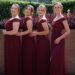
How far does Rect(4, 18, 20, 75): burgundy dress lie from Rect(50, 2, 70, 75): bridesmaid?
0.90 metres

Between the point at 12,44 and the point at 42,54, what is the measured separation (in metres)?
0.79

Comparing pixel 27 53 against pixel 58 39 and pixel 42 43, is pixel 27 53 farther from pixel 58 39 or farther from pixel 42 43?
pixel 58 39

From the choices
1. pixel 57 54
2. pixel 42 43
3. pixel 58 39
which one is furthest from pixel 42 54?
pixel 58 39

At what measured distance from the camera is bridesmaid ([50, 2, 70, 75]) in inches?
404

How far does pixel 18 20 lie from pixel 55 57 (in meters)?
1.27

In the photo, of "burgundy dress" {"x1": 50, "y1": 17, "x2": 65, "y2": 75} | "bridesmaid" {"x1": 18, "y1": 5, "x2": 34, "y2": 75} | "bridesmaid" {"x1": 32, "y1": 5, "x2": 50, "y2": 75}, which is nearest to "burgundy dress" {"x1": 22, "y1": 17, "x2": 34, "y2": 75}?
"bridesmaid" {"x1": 18, "y1": 5, "x2": 34, "y2": 75}

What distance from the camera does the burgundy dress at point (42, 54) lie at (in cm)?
1064

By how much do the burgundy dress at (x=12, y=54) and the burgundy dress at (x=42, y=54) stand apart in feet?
1.64

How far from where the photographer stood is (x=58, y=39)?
10305 mm

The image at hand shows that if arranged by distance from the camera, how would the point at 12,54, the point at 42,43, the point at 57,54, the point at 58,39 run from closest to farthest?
the point at 58,39 < the point at 57,54 < the point at 42,43 < the point at 12,54

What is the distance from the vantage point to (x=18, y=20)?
10453 millimetres

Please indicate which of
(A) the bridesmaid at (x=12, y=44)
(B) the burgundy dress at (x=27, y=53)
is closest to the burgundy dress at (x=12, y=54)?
(A) the bridesmaid at (x=12, y=44)

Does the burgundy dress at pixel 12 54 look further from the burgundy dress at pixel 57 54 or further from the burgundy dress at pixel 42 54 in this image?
the burgundy dress at pixel 57 54

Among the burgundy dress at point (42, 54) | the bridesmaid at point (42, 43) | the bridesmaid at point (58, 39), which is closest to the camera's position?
the bridesmaid at point (58, 39)
